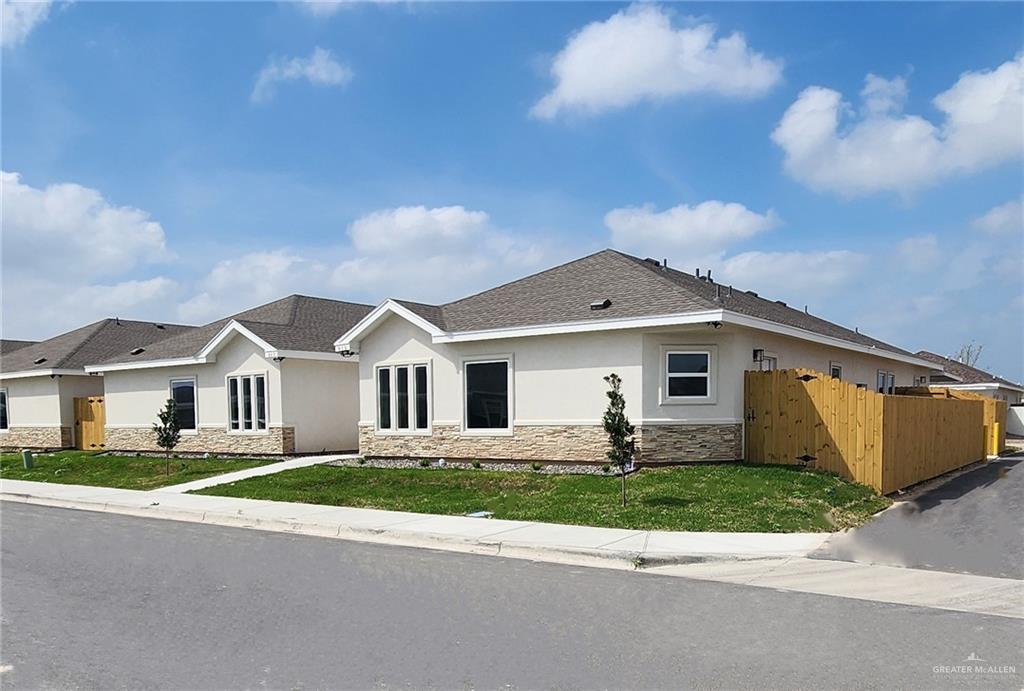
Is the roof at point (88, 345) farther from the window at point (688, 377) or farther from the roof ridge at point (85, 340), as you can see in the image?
the window at point (688, 377)

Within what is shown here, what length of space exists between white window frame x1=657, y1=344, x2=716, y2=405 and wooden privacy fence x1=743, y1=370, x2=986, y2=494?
908 millimetres

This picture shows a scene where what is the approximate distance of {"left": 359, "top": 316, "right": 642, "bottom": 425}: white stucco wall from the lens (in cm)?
1728

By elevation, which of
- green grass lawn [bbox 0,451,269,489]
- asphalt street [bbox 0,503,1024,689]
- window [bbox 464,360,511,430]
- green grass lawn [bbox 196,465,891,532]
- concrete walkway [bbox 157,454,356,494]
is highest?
window [bbox 464,360,511,430]

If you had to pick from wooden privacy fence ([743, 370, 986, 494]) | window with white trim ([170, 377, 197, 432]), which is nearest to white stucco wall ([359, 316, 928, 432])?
wooden privacy fence ([743, 370, 986, 494])

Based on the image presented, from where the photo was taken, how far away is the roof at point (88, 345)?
32.3 meters

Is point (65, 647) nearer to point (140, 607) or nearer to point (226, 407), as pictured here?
point (140, 607)

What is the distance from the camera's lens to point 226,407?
985 inches

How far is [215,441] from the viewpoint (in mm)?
25359

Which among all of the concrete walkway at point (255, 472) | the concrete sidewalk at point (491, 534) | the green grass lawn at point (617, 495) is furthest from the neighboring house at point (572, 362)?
the concrete sidewalk at point (491, 534)

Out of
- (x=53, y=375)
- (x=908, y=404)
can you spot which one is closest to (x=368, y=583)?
(x=908, y=404)

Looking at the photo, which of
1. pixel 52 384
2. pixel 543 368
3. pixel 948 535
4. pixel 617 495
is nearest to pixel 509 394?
pixel 543 368

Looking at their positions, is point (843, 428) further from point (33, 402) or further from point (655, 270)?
point (33, 402)

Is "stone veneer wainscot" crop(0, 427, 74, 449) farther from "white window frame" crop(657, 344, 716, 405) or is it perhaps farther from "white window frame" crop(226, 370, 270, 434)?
"white window frame" crop(657, 344, 716, 405)

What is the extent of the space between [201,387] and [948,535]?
21.9 meters
